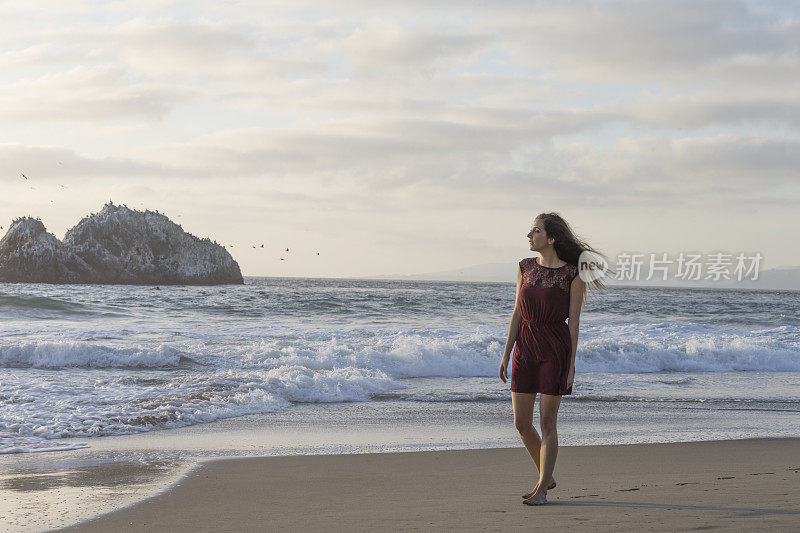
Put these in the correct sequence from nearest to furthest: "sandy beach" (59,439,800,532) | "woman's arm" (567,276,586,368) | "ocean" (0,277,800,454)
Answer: "sandy beach" (59,439,800,532) → "woman's arm" (567,276,586,368) → "ocean" (0,277,800,454)

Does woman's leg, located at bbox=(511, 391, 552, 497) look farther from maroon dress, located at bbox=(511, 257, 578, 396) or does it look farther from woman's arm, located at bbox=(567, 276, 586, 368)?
woman's arm, located at bbox=(567, 276, 586, 368)

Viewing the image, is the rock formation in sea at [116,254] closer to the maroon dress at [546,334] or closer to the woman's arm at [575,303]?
the maroon dress at [546,334]

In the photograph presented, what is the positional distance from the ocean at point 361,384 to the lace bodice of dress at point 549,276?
3141 millimetres

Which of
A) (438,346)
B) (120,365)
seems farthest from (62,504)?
(438,346)

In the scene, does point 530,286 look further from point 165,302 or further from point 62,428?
point 165,302

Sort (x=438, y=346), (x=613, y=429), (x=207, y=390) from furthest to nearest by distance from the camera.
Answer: (x=438, y=346) → (x=207, y=390) → (x=613, y=429)

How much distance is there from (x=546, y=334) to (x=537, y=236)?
0.61 m

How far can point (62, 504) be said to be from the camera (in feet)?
15.4

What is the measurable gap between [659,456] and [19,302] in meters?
24.0

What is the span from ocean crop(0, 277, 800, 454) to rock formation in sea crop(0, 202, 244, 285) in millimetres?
64312

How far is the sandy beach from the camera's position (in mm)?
4117

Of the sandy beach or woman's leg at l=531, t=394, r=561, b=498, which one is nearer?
the sandy beach

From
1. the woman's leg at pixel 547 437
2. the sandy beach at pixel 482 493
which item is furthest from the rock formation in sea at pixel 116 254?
the woman's leg at pixel 547 437

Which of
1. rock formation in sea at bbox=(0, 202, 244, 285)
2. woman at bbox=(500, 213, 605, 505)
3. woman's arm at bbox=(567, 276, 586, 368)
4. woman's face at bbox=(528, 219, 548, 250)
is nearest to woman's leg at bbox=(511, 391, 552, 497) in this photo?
woman at bbox=(500, 213, 605, 505)
